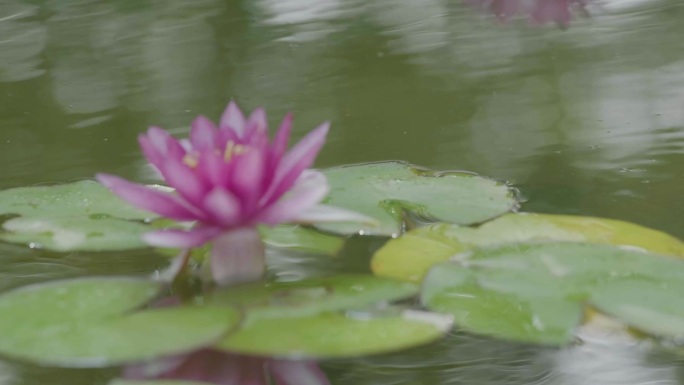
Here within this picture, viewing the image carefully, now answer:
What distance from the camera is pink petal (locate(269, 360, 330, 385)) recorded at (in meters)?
0.69

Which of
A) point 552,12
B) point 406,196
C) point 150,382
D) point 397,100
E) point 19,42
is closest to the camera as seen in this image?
point 150,382

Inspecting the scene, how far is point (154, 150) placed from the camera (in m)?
0.85

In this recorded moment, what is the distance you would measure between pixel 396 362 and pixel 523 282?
15 centimetres

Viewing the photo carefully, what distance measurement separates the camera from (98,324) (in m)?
0.76

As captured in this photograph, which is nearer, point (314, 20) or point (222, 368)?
point (222, 368)

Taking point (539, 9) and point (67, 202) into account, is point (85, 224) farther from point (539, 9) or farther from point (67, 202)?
point (539, 9)

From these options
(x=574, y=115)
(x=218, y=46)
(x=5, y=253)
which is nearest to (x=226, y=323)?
(x=5, y=253)

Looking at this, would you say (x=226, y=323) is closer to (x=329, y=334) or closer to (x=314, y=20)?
(x=329, y=334)

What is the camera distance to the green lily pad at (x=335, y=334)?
0.71 metres

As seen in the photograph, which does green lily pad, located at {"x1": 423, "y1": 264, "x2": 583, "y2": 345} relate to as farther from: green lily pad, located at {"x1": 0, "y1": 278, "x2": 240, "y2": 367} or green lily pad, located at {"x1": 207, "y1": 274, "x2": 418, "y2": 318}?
green lily pad, located at {"x1": 0, "y1": 278, "x2": 240, "y2": 367}

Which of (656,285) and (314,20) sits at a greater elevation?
(314,20)

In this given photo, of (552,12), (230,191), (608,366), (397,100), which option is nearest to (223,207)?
(230,191)

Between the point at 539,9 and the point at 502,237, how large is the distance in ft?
3.17

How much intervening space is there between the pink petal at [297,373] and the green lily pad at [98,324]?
0.05 m
